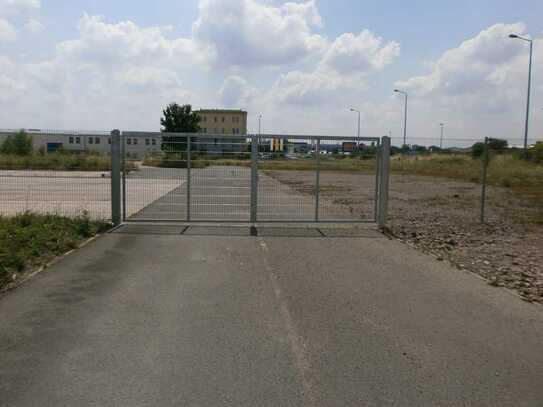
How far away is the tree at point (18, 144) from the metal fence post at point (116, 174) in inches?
141

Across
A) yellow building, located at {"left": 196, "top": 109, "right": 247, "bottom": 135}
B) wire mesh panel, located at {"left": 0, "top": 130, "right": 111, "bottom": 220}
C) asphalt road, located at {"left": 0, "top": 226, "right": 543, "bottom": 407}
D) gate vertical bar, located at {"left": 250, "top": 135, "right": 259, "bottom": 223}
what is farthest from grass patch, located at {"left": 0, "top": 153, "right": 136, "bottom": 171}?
yellow building, located at {"left": 196, "top": 109, "right": 247, "bottom": 135}

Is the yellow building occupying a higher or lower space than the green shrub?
higher

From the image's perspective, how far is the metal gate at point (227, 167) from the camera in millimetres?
12430

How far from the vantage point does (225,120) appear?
112 m

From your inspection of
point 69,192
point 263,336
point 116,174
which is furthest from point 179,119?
point 263,336

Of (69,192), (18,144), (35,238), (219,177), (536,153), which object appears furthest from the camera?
(69,192)

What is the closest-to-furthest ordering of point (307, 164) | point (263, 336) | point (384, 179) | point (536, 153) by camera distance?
point (263, 336), point (384, 179), point (307, 164), point (536, 153)

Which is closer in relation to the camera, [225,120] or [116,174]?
[116,174]

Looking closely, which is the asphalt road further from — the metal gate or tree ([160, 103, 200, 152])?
tree ([160, 103, 200, 152])

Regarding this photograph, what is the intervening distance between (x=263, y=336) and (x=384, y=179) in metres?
8.29

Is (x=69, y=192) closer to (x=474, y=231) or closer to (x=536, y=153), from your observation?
(x=474, y=231)

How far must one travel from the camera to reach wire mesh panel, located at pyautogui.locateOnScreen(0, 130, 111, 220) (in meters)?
13.4

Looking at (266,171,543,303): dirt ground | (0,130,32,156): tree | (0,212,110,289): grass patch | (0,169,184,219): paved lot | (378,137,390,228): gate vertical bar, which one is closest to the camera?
(0,212,110,289): grass patch

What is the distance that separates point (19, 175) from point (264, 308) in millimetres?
10423
